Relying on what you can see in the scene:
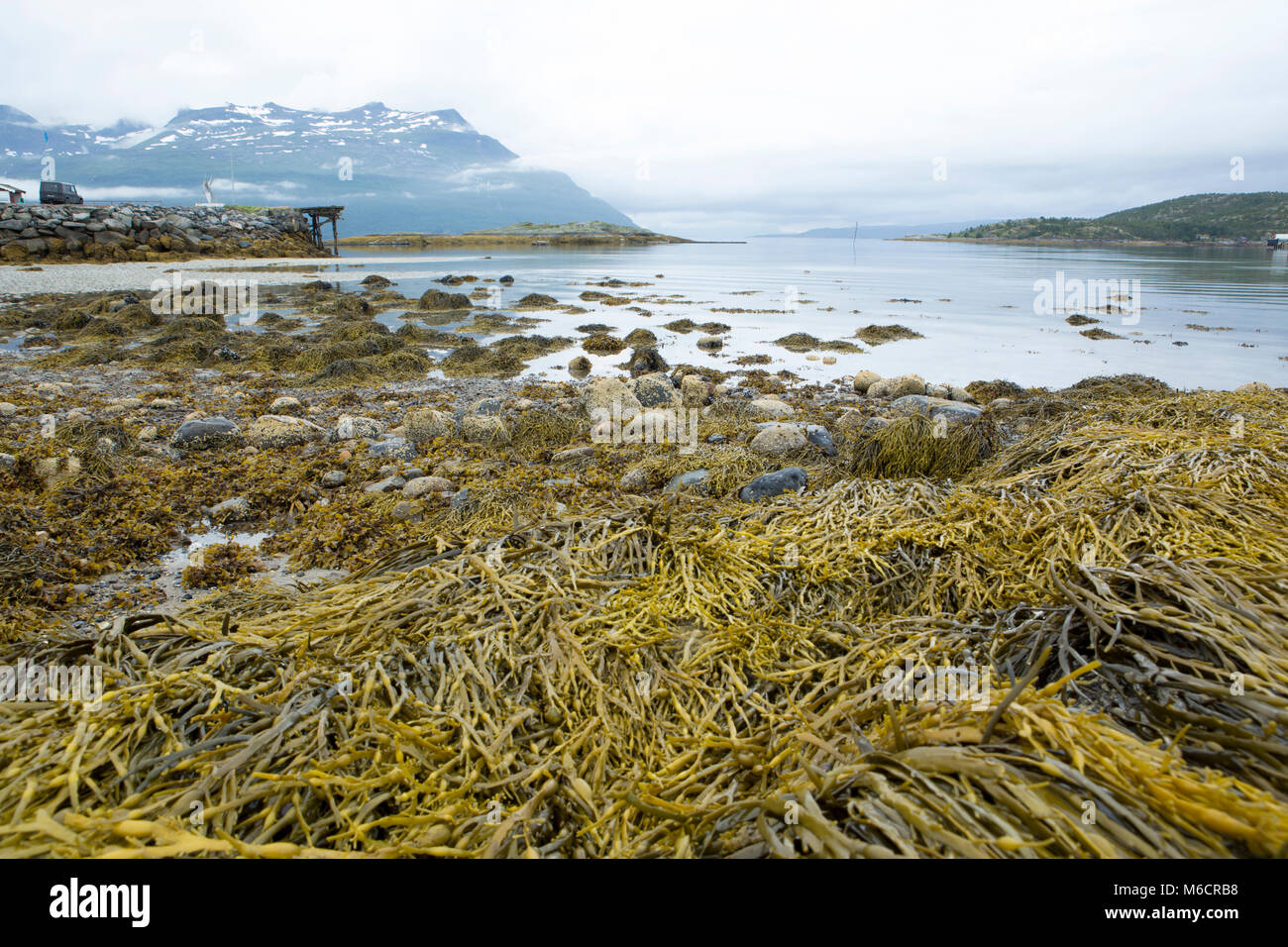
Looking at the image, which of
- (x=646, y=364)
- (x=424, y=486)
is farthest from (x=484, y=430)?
(x=646, y=364)

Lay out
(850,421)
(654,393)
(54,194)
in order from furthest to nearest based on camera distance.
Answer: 1. (54,194)
2. (654,393)
3. (850,421)

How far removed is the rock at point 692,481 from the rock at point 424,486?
66.0 inches

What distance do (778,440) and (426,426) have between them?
3.42 metres

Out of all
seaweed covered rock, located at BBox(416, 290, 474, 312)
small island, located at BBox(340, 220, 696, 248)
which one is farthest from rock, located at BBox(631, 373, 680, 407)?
small island, located at BBox(340, 220, 696, 248)

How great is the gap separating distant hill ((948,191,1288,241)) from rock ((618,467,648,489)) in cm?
6469

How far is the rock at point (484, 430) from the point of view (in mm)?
5773

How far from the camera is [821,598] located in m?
2.36

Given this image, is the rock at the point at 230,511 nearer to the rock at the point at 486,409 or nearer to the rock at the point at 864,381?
the rock at the point at 486,409

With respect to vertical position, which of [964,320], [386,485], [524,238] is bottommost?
[386,485]

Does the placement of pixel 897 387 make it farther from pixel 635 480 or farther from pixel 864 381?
pixel 635 480

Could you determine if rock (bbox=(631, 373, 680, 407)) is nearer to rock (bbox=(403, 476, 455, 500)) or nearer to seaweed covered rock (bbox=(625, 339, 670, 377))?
seaweed covered rock (bbox=(625, 339, 670, 377))

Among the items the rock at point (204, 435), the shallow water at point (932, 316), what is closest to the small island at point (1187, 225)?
the shallow water at point (932, 316)

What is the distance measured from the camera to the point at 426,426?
5910 millimetres
